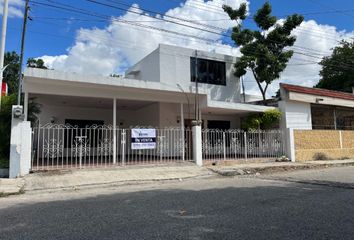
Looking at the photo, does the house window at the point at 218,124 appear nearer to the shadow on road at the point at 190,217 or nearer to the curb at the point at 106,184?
the curb at the point at 106,184

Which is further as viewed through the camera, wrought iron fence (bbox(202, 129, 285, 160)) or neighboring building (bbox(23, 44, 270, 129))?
wrought iron fence (bbox(202, 129, 285, 160))

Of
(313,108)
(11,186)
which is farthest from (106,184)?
(313,108)

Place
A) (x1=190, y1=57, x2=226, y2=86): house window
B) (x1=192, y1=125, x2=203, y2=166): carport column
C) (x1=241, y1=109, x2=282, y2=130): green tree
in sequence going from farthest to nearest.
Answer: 1. (x1=190, y1=57, x2=226, y2=86): house window
2. (x1=241, y1=109, x2=282, y2=130): green tree
3. (x1=192, y1=125, x2=203, y2=166): carport column

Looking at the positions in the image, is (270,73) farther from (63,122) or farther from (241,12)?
(63,122)

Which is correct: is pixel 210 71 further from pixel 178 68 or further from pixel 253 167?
pixel 253 167

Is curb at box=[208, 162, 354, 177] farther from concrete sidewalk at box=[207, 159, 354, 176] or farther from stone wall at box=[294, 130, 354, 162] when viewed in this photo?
stone wall at box=[294, 130, 354, 162]

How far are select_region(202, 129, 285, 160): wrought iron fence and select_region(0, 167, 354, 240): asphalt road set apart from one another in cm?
581

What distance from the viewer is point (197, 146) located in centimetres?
1365

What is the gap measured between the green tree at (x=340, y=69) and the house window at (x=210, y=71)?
16.8 metres

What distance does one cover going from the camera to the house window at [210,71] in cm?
2023

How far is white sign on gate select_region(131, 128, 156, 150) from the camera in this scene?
12789 mm

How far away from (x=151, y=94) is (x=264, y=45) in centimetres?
1073

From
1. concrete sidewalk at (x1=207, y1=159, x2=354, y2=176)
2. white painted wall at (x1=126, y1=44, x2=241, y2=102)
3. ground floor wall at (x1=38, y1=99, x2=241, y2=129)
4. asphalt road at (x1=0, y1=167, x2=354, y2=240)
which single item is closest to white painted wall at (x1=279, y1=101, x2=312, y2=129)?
concrete sidewalk at (x1=207, y1=159, x2=354, y2=176)

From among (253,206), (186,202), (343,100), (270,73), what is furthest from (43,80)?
(343,100)
